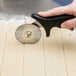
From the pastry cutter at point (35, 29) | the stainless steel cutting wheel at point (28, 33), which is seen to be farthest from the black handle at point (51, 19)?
the stainless steel cutting wheel at point (28, 33)

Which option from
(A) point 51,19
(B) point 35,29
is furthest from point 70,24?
(B) point 35,29

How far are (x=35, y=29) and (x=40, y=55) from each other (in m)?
0.22

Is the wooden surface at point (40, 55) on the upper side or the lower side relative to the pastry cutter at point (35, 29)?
lower

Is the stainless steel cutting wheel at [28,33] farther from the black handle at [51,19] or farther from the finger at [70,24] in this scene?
the finger at [70,24]

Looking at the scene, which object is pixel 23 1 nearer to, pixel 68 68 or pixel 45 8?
pixel 45 8

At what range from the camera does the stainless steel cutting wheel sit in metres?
1.83

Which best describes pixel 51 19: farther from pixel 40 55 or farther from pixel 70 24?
pixel 40 55

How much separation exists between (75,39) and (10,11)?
766 mm

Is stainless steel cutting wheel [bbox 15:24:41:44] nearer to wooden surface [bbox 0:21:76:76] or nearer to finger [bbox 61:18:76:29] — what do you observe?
wooden surface [bbox 0:21:76:76]

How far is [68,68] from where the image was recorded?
164cm

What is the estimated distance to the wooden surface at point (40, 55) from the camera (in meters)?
1.61

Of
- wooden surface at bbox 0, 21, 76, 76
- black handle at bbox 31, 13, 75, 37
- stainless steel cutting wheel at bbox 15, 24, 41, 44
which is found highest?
black handle at bbox 31, 13, 75, 37

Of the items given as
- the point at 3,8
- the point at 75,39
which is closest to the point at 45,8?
the point at 3,8

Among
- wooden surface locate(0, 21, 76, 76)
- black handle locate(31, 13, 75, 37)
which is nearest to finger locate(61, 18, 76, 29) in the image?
black handle locate(31, 13, 75, 37)
